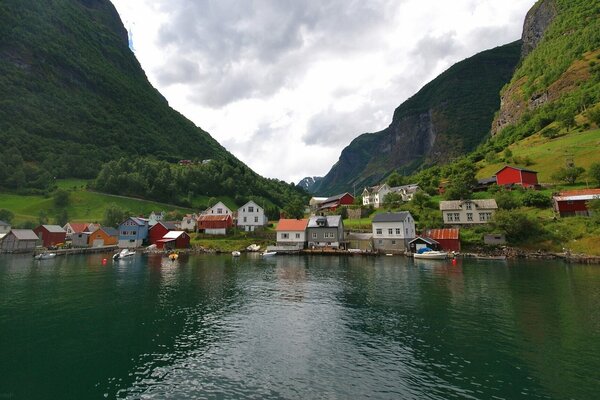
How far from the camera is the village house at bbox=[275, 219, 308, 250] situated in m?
85.2

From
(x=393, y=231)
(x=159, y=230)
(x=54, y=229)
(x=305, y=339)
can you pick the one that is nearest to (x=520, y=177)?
(x=393, y=231)

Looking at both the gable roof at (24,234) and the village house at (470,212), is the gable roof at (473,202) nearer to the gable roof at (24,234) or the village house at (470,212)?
the village house at (470,212)

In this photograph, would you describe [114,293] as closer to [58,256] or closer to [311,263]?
[311,263]

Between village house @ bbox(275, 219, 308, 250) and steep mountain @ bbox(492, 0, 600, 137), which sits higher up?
steep mountain @ bbox(492, 0, 600, 137)

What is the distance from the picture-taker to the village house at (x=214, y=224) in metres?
100

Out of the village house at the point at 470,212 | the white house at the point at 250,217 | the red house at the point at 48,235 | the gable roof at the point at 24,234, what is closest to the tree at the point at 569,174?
the village house at the point at 470,212

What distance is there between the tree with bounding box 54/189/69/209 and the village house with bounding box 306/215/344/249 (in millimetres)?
105358

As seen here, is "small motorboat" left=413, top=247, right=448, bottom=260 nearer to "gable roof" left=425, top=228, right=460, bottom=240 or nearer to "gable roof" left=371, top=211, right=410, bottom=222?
"gable roof" left=425, top=228, right=460, bottom=240

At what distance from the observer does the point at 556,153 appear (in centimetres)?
10256

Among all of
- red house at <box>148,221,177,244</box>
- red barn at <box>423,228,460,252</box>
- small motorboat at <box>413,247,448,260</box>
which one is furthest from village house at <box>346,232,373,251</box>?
red house at <box>148,221,177,244</box>

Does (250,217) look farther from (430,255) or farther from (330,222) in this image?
(430,255)

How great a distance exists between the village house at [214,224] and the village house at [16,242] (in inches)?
1971

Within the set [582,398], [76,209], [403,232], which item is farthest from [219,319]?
[76,209]

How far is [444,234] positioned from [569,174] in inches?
1731
